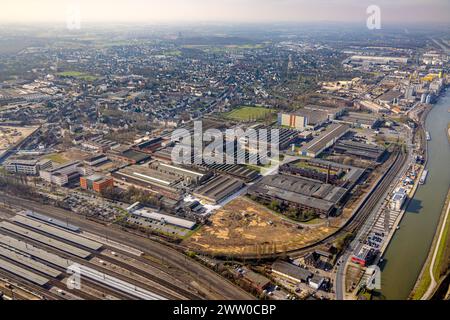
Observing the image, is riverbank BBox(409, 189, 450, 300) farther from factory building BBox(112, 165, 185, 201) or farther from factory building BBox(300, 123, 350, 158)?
factory building BBox(112, 165, 185, 201)

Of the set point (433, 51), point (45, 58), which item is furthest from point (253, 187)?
point (433, 51)

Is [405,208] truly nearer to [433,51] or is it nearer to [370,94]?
[370,94]

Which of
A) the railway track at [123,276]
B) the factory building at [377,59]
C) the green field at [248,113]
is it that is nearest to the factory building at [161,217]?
the railway track at [123,276]

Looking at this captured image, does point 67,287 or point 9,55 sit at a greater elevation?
point 9,55

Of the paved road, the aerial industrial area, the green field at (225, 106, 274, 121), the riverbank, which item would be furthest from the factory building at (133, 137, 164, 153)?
A: the riverbank

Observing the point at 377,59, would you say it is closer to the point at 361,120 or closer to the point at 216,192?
the point at 361,120

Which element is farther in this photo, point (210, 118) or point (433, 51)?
point (433, 51)

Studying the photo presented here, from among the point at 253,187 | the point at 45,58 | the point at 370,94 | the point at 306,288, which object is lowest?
the point at 306,288

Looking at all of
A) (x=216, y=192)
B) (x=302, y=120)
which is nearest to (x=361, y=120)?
(x=302, y=120)
